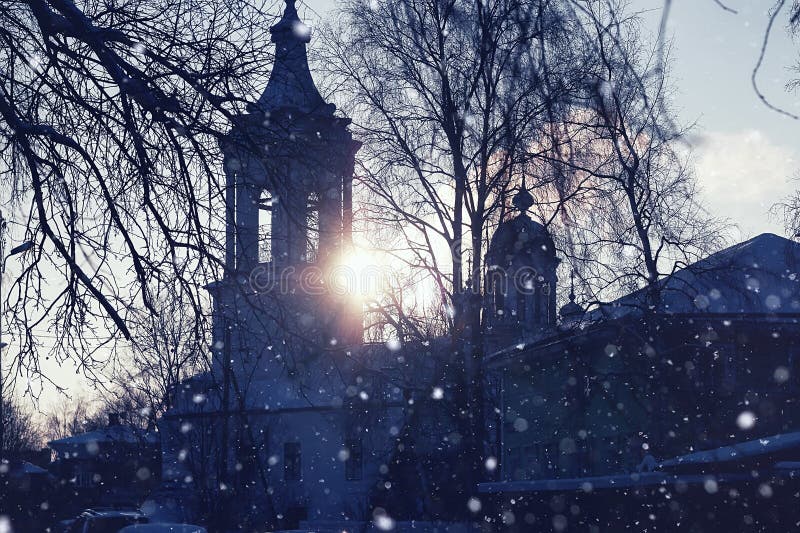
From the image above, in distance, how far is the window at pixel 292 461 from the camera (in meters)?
42.7

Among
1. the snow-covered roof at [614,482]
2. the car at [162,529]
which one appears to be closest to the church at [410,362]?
the snow-covered roof at [614,482]

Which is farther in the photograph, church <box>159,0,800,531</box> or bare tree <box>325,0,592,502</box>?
bare tree <box>325,0,592,502</box>

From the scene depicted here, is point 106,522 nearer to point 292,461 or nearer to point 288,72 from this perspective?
point 288,72

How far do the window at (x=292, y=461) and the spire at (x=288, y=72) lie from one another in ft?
119

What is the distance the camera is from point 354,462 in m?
42.4

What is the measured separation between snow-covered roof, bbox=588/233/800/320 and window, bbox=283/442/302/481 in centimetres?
2367

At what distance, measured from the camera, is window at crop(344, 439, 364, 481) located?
42.1 meters

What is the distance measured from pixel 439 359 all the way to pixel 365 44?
6.43 metres

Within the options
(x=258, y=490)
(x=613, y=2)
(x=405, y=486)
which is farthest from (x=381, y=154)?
(x=258, y=490)

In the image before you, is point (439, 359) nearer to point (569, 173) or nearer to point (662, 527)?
point (569, 173)

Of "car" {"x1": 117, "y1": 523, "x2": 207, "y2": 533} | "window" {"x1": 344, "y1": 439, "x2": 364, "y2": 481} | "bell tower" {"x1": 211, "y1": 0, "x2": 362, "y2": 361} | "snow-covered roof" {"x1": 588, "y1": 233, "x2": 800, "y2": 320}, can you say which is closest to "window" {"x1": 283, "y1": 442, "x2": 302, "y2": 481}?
"window" {"x1": 344, "y1": 439, "x2": 364, "y2": 481}

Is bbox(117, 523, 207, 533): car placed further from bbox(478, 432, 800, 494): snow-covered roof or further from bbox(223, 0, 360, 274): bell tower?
bbox(223, 0, 360, 274): bell tower

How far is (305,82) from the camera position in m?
7.71

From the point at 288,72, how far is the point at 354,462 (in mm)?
36097
